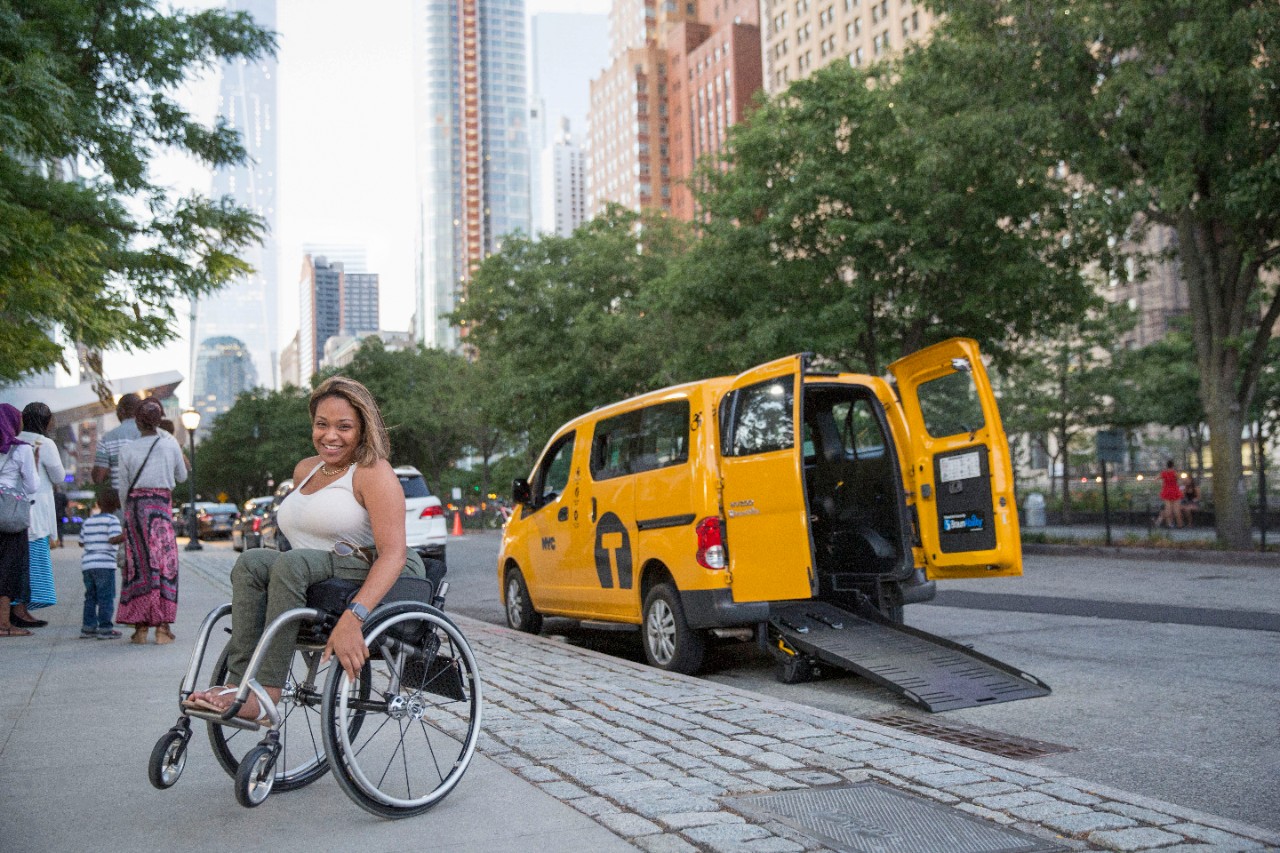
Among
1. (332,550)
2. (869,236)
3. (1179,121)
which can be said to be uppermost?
(1179,121)

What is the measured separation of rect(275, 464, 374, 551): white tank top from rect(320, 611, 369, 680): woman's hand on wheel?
0.42m

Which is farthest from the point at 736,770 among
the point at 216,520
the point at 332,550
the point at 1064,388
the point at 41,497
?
the point at 216,520

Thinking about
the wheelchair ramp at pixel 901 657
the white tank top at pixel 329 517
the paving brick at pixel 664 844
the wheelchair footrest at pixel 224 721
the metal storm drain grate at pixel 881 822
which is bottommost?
the metal storm drain grate at pixel 881 822

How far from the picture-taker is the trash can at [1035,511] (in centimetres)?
3318

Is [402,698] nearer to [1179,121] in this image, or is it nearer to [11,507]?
[11,507]

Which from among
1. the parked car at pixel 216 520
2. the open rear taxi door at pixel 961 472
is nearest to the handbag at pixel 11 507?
the open rear taxi door at pixel 961 472

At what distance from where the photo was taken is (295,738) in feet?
17.4

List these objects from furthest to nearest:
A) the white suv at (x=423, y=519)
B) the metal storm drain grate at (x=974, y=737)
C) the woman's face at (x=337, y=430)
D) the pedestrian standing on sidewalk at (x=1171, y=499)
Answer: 1. the pedestrian standing on sidewalk at (x=1171, y=499)
2. the white suv at (x=423, y=519)
3. the metal storm drain grate at (x=974, y=737)
4. the woman's face at (x=337, y=430)

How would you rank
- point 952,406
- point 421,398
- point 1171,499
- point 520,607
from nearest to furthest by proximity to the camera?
point 952,406 → point 520,607 → point 1171,499 → point 421,398

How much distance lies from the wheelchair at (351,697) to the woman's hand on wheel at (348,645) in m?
0.05

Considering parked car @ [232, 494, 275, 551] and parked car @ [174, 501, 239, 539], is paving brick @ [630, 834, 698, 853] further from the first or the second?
parked car @ [174, 501, 239, 539]

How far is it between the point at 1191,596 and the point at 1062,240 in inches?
430

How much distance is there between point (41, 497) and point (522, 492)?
157 inches

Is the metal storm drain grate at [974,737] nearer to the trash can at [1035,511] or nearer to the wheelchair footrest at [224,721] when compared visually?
the wheelchair footrest at [224,721]
